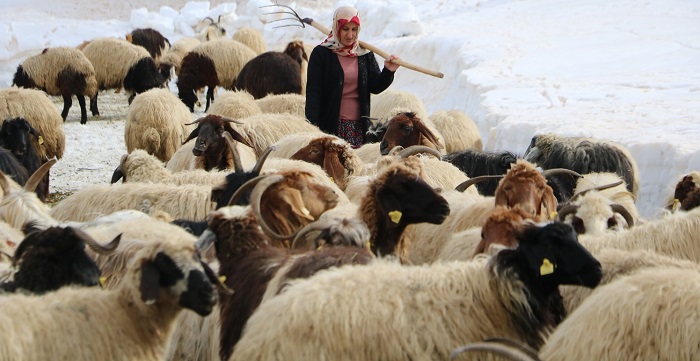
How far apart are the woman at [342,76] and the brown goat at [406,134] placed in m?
0.34

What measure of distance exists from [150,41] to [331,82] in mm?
16806

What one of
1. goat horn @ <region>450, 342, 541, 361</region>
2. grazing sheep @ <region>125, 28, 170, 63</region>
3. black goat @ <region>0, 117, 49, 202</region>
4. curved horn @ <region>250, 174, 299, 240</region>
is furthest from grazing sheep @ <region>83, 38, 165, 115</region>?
goat horn @ <region>450, 342, 541, 361</region>

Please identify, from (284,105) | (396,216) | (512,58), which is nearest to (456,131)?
(284,105)

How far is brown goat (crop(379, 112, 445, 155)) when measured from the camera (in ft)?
28.6

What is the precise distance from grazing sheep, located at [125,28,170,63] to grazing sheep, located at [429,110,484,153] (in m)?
14.5

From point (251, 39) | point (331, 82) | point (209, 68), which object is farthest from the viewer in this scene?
point (251, 39)

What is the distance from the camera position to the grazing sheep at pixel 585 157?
8711 mm

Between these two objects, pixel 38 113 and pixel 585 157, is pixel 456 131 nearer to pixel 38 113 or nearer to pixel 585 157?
pixel 585 157

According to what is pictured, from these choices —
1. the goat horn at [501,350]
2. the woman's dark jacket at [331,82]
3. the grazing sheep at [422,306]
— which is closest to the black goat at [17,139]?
the woman's dark jacket at [331,82]

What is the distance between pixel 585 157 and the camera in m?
8.74

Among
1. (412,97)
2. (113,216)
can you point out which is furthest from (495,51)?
(113,216)

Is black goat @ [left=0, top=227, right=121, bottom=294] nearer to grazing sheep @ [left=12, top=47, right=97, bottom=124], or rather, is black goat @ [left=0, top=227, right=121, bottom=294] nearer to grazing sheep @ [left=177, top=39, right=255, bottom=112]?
grazing sheep @ [left=12, top=47, right=97, bottom=124]

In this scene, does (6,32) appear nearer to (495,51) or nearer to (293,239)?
(495,51)

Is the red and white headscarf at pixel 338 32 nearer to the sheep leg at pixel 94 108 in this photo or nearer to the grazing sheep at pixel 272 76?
the grazing sheep at pixel 272 76
